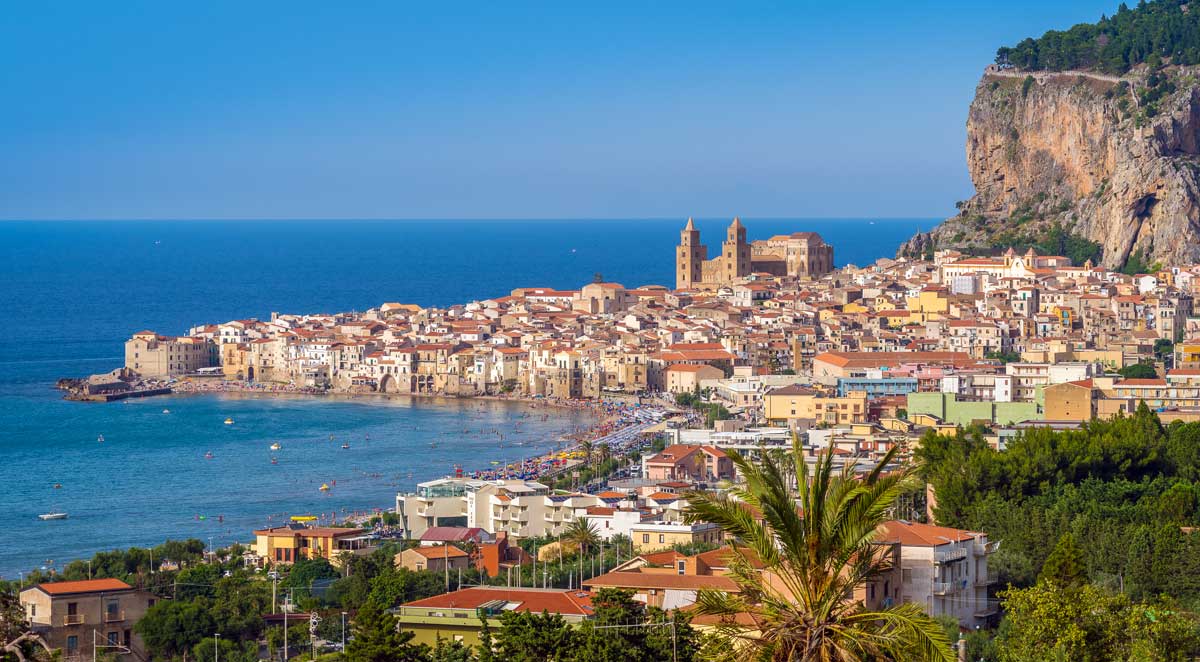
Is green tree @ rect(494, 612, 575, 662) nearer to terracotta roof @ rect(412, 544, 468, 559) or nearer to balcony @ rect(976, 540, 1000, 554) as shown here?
balcony @ rect(976, 540, 1000, 554)

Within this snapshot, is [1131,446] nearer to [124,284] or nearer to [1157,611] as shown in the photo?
[1157,611]

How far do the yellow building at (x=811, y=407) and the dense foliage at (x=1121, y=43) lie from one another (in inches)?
1276

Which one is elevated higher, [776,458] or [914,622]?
[776,458]

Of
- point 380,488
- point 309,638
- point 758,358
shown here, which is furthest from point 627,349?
point 309,638

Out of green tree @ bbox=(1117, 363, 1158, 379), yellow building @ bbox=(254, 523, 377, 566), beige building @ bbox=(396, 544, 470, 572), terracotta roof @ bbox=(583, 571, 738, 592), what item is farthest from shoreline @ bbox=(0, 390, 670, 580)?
terracotta roof @ bbox=(583, 571, 738, 592)

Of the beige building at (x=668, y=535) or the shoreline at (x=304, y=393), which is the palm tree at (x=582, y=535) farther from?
the shoreline at (x=304, y=393)

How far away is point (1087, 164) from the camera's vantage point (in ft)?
211

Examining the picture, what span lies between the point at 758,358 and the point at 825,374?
7334 millimetres

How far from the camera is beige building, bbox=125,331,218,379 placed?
2152 inches

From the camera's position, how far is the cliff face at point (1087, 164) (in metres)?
59.2

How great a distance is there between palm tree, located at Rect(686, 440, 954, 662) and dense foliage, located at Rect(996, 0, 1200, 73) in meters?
59.4

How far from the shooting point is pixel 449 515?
26.5m

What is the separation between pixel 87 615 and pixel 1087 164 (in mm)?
52210

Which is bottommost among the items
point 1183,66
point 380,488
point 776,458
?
point 380,488
